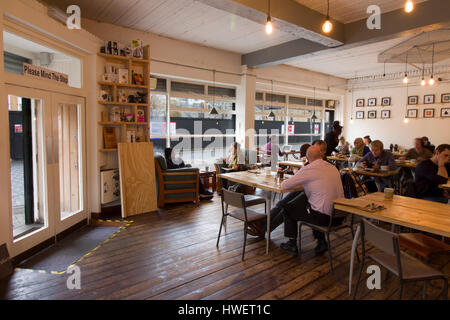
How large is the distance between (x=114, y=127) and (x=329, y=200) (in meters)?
3.97

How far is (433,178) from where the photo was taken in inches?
154

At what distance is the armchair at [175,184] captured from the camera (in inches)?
216

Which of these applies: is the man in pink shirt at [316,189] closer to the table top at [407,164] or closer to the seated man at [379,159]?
the seated man at [379,159]

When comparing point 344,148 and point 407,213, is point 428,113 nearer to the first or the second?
point 344,148

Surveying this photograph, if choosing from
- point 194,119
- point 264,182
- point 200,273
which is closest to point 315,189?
point 264,182

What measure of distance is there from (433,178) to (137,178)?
4.66 meters

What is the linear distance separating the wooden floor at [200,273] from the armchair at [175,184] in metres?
1.37

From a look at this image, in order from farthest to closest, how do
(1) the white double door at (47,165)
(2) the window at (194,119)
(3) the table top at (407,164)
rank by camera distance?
(2) the window at (194,119) < (3) the table top at (407,164) < (1) the white double door at (47,165)

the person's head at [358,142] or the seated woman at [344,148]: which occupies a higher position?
the person's head at [358,142]

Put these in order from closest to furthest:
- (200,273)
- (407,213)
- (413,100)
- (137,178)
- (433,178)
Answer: (407,213)
(200,273)
(433,178)
(137,178)
(413,100)

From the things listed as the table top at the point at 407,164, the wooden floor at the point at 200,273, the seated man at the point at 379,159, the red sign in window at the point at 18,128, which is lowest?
the wooden floor at the point at 200,273

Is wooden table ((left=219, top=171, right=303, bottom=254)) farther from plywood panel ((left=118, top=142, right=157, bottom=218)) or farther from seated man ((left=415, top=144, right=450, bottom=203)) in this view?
seated man ((left=415, top=144, right=450, bottom=203))

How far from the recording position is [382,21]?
482 cm

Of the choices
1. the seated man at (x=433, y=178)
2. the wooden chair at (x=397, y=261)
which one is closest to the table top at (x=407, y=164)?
the seated man at (x=433, y=178)
